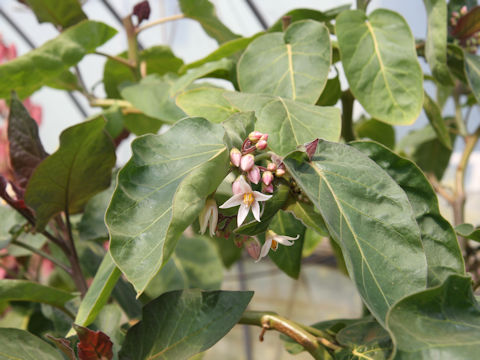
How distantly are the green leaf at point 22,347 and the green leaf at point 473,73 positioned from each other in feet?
1.57

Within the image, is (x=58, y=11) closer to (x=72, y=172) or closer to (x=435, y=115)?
(x=72, y=172)

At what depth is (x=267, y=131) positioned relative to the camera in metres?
0.39

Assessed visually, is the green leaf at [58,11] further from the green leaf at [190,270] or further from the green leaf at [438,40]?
the green leaf at [438,40]

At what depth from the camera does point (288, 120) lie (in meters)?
0.40

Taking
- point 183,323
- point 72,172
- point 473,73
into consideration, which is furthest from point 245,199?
point 473,73

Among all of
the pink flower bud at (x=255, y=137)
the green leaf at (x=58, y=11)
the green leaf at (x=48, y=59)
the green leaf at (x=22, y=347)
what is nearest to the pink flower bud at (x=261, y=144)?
the pink flower bud at (x=255, y=137)

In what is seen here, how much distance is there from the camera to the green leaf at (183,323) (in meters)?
0.38

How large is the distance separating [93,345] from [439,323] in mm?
251

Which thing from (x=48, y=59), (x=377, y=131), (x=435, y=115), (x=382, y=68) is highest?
(x=48, y=59)

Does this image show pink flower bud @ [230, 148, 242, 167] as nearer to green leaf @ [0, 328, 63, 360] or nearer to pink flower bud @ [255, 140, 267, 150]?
pink flower bud @ [255, 140, 267, 150]

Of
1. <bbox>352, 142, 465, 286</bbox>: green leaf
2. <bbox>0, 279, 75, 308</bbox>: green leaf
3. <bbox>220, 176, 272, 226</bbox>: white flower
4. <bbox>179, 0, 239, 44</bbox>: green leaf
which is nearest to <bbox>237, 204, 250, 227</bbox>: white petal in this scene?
<bbox>220, 176, 272, 226</bbox>: white flower

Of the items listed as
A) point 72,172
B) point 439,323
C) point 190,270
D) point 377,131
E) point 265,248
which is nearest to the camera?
point 439,323

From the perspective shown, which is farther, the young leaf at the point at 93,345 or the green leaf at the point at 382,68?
the green leaf at the point at 382,68

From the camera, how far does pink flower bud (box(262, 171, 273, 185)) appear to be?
0.34 m
